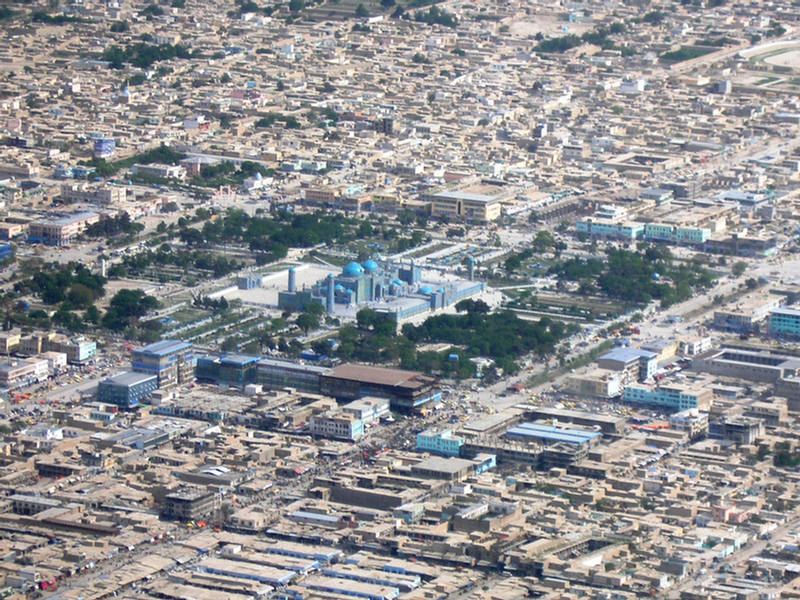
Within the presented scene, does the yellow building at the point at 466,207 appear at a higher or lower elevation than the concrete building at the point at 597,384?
higher

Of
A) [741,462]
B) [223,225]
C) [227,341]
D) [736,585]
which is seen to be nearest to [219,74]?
[223,225]

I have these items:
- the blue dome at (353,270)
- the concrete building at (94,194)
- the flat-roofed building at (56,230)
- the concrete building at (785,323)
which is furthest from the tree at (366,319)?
the concrete building at (94,194)

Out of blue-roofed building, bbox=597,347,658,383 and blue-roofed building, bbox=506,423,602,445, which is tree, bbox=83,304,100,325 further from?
blue-roofed building, bbox=506,423,602,445

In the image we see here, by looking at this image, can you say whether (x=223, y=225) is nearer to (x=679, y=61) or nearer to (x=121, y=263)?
(x=121, y=263)

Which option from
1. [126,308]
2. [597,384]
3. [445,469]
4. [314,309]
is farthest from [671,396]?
[126,308]

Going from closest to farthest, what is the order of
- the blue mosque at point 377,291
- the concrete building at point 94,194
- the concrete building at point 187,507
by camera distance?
the concrete building at point 187,507 → the blue mosque at point 377,291 → the concrete building at point 94,194

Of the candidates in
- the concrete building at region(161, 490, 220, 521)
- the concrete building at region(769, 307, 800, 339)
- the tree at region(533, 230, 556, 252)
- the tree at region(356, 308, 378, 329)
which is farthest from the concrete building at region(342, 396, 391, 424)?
the tree at region(533, 230, 556, 252)

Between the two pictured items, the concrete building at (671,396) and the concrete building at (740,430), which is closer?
the concrete building at (740,430)

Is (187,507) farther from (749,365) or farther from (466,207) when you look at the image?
(466,207)

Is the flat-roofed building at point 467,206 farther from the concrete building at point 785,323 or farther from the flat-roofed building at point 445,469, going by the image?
the flat-roofed building at point 445,469
